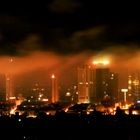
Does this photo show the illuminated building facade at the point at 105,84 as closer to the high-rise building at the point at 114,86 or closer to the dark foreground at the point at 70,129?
the high-rise building at the point at 114,86

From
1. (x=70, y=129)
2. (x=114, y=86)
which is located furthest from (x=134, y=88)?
(x=70, y=129)

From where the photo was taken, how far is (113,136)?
30.0ft

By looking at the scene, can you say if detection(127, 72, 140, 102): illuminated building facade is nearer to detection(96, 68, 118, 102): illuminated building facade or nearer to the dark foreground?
detection(96, 68, 118, 102): illuminated building facade

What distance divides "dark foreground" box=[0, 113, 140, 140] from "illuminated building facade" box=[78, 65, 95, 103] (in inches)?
582

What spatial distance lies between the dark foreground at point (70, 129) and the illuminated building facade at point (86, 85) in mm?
14770

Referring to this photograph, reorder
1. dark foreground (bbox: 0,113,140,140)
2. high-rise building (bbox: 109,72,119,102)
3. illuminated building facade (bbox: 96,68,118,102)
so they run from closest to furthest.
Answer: dark foreground (bbox: 0,113,140,140)
high-rise building (bbox: 109,72,119,102)
illuminated building facade (bbox: 96,68,118,102)

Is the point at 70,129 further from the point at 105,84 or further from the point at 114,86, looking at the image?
the point at 114,86

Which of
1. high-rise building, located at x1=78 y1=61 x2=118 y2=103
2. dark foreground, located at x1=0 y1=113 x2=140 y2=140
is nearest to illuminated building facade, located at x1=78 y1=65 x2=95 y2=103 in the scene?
high-rise building, located at x1=78 y1=61 x2=118 y2=103

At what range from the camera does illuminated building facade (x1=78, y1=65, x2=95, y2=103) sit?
87.7 ft

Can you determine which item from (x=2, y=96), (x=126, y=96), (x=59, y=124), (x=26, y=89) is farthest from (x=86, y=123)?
(x=26, y=89)

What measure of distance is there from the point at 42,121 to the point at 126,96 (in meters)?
15.9

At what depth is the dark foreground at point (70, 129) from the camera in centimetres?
934

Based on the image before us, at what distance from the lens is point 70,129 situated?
33.3ft

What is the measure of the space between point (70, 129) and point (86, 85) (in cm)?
1734
